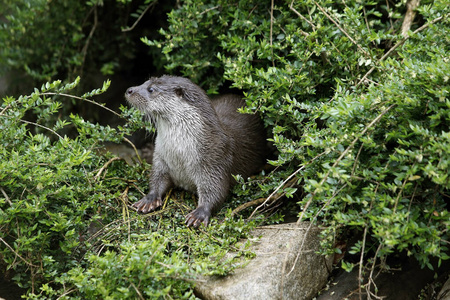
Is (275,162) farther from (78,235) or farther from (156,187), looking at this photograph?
(78,235)

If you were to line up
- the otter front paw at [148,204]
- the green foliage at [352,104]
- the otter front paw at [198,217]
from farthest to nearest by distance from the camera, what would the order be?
1. the otter front paw at [148,204]
2. the otter front paw at [198,217]
3. the green foliage at [352,104]

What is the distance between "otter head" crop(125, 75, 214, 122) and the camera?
3.29 meters

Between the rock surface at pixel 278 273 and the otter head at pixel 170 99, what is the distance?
923mm

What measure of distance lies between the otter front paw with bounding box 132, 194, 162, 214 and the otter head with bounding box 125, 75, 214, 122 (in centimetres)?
50

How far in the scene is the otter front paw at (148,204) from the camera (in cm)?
323

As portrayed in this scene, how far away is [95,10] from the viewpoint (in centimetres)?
438

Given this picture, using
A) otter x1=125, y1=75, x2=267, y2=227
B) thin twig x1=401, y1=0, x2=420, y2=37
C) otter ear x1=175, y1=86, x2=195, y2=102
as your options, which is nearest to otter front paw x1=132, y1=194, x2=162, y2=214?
otter x1=125, y1=75, x2=267, y2=227

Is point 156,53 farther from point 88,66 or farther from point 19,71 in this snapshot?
point 19,71

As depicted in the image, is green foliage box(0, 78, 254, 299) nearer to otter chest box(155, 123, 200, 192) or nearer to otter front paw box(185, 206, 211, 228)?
otter front paw box(185, 206, 211, 228)

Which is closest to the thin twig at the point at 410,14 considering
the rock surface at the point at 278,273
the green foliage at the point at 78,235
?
the rock surface at the point at 278,273

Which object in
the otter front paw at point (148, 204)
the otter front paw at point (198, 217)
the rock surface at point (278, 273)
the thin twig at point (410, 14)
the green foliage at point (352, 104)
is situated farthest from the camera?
the thin twig at point (410, 14)

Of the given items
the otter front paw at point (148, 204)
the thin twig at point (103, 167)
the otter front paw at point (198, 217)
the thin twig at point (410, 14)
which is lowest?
the otter front paw at point (148, 204)

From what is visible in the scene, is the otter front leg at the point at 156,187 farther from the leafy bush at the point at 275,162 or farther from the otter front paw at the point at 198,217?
the otter front paw at the point at 198,217

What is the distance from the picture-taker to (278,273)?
259 cm
